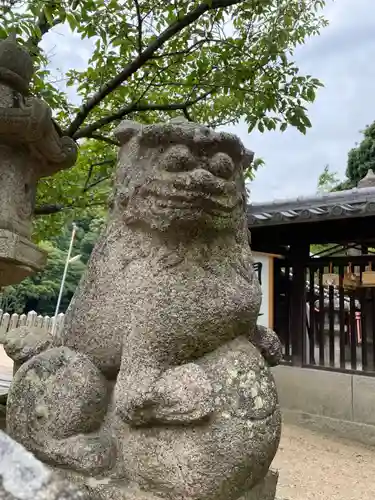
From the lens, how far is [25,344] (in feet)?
6.35

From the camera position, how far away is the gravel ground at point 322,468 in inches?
157

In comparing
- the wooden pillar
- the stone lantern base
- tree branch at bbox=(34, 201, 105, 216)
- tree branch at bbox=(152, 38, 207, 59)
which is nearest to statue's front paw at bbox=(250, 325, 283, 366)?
the stone lantern base

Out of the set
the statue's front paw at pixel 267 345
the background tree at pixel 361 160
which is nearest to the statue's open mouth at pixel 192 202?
the statue's front paw at pixel 267 345

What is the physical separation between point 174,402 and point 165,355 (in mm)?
166

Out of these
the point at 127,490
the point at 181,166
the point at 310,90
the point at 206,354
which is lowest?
the point at 127,490

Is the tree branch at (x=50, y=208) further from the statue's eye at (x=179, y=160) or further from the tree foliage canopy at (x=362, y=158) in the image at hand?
the tree foliage canopy at (x=362, y=158)

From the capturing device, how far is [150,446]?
145 cm

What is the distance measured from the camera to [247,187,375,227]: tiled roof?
17.6 ft

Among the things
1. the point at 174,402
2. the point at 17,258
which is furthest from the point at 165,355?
the point at 17,258

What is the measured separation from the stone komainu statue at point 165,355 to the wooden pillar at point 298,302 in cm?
477

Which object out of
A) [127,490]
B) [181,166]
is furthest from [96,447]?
[181,166]

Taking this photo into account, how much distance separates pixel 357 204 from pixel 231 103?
1901 millimetres

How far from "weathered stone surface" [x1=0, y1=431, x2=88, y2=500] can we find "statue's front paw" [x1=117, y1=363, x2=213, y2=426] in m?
0.75

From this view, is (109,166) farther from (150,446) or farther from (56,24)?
(150,446)
